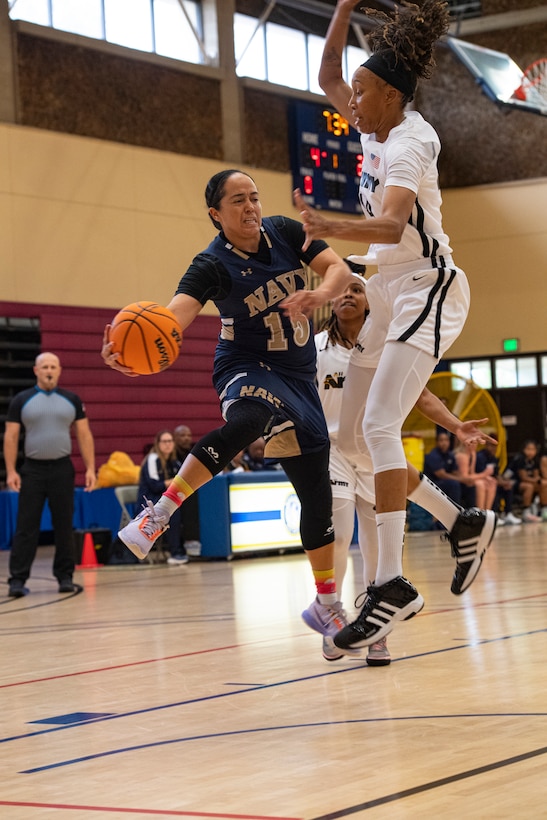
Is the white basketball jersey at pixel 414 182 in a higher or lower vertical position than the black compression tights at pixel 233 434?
higher

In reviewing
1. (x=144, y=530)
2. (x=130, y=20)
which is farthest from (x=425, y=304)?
(x=130, y=20)

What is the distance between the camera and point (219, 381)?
475cm

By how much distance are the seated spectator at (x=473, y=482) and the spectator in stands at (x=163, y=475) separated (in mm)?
5042

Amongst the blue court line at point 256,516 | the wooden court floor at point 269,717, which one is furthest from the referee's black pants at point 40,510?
the blue court line at point 256,516

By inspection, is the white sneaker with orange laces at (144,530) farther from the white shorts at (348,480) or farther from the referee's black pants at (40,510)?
the referee's black pants at (40,510)

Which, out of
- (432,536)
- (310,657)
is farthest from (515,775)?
(432,536)

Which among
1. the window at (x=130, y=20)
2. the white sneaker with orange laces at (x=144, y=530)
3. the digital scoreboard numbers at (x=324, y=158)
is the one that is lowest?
the white sneaker with orange laces at (x=144, y=530)

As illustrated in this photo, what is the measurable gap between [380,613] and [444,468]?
12.5 metres

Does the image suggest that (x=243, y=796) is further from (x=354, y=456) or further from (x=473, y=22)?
(x=473, y=22)

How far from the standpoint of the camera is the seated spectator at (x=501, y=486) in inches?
697

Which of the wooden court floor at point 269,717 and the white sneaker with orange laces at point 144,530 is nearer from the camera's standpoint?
the wooden court floor at point 269,717

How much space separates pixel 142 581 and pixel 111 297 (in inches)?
333

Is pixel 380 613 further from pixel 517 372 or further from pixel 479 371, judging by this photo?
pixel 479 371

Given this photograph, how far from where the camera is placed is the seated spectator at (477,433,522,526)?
17703 mm
